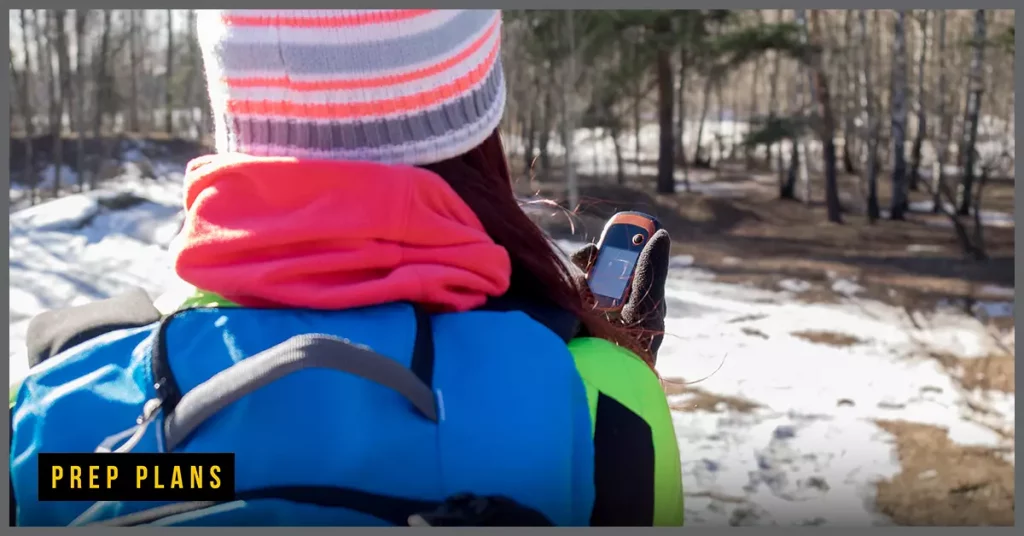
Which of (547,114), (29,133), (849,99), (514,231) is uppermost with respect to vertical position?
(849,99)

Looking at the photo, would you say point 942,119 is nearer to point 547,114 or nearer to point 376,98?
point 547,114

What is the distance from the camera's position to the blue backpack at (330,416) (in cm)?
42

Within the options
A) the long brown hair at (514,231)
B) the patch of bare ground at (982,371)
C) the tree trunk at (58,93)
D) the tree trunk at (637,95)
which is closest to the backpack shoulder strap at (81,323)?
the long brown hair at (514,231)

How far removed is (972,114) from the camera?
Answer: 6352 mm

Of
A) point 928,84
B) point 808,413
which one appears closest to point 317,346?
point 808,413

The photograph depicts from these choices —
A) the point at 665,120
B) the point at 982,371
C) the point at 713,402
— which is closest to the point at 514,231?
the point at 713,402

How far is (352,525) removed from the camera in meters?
0.44

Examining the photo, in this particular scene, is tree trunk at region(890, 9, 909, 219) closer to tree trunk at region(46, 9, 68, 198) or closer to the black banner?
tree trunk at region(46, 9, 68, 198)

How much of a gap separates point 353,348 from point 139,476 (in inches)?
5.0

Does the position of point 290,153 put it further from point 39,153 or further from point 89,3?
point 39,153

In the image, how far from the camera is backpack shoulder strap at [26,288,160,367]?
1.57ft

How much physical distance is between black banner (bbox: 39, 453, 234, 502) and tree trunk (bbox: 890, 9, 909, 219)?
717cm

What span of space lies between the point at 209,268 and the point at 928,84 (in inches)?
402

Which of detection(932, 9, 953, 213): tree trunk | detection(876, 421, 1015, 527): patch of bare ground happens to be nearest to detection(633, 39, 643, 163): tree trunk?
detection(932, 9, 953, 213): tree trunk
